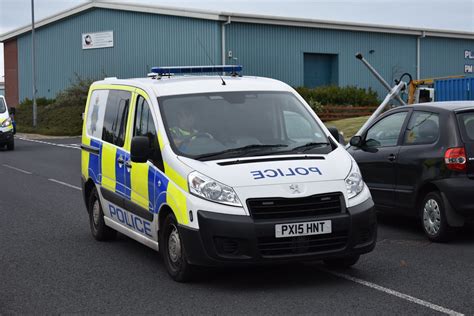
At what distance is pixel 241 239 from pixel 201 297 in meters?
0.55

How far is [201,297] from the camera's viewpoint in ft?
22.4

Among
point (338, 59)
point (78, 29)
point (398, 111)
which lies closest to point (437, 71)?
point (338, 59)

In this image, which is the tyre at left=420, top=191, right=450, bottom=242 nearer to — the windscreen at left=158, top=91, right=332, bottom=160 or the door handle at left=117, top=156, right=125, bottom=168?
the windscreen at left=158, top=91, right=332, bottom=160

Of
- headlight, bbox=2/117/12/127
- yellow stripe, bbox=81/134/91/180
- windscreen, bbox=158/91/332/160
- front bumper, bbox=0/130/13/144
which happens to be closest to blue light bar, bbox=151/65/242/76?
windscreen, bbox=158/91/332/160

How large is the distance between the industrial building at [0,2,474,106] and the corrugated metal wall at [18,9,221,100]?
0.05 metres

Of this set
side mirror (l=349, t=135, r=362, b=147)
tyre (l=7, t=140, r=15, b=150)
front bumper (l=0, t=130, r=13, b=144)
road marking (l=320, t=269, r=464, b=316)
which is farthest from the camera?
tyre (l=7, t=140, r=15, b=150)

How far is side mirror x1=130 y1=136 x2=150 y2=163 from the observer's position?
7.72 m

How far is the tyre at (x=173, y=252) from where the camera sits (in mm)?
7211

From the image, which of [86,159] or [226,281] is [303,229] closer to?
[226,281]

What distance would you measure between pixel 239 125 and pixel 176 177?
0.98 metres

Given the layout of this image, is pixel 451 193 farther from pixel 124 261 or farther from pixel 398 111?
pixel 124 261

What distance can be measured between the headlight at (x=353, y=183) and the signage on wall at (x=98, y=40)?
135ft

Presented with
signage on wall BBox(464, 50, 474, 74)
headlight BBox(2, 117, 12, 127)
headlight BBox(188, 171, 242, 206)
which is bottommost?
headlight BBox(2, 117, 12, 127)

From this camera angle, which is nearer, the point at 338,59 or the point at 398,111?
the point at 398,111
